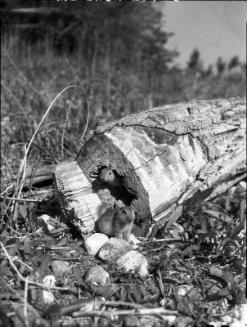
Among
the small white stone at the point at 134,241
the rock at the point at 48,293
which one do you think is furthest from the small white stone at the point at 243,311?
the rock at the point at 48,293

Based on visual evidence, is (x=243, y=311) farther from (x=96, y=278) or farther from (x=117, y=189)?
(x=117, y=189)

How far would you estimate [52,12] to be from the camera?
977 cm

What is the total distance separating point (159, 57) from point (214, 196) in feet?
31.6

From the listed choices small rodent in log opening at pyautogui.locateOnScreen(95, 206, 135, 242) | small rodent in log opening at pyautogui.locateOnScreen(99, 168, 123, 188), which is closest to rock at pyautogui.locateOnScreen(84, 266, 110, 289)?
small rodent in log opening at pyautogui.locateOnScreen(95, 206, 135, 242)

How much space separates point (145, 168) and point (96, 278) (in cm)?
67

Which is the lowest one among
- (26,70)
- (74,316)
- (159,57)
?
(74,316)

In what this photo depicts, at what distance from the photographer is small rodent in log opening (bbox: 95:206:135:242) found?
2.00 metres

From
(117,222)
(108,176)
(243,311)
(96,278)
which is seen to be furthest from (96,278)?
(243,311)

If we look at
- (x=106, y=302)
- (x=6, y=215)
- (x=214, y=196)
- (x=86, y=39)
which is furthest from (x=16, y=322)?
(x=86, y=39)

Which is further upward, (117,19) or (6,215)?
(117,19)

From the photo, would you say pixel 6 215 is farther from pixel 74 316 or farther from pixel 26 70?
pixel 26 70

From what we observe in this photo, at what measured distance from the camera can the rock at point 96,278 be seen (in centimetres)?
177

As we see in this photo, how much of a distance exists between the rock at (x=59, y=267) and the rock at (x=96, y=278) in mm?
125

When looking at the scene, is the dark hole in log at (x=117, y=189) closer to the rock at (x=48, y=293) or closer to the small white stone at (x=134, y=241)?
the small white stone at (x=134, y=241)
